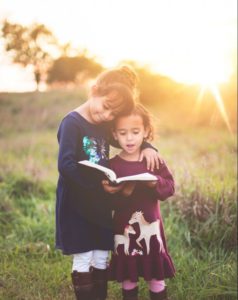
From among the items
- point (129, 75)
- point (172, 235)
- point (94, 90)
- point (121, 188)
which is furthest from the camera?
point (172, 235)

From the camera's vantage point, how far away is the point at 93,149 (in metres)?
3.35

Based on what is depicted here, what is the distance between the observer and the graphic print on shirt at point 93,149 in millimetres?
3322

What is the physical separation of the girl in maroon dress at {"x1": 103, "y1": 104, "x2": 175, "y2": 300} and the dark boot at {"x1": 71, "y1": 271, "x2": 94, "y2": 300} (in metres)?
0.22

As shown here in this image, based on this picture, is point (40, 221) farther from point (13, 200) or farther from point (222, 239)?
point (222, 239)

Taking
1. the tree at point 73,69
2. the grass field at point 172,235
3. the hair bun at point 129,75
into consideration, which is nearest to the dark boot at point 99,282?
the grass field at point 172,235

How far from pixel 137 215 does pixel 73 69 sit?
32.7 metres

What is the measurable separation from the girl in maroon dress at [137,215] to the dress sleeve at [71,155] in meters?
0.29

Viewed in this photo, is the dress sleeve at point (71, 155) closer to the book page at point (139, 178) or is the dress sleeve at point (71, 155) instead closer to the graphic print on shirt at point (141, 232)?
the book page at point (139, 178)

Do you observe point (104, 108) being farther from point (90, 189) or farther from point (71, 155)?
point (90, 189)

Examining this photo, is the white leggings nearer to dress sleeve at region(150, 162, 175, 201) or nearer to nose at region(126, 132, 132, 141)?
dress sleeve at region(150, 162, 175, 201)

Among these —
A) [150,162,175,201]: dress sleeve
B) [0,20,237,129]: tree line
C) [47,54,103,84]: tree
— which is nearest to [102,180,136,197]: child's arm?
[150,162,175,201]: dress sleeve

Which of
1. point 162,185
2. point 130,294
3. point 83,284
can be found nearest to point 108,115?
point 162,185

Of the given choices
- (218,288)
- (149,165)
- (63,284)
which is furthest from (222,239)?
(149,165)

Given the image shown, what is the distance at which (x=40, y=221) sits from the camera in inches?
237
